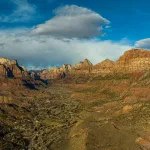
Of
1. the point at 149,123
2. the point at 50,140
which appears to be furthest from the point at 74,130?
the point at 149,123

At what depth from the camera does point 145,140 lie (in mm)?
140000

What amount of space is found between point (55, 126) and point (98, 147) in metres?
69.9

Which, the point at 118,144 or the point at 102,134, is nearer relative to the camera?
the point at 118,144

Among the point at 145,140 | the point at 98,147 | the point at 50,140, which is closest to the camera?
the point at 98,147

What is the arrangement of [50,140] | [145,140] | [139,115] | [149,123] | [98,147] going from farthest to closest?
[139,115]
[149,123]
[50,140]
[145,140]
[98,147]

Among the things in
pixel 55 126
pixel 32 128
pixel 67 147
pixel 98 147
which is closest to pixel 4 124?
pixel 32 128

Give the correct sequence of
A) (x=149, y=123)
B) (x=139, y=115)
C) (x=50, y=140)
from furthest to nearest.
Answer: (x=139, y=115) < (x=149, y=123) < (x=50, y=140)

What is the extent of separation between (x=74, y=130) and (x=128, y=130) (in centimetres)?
2997

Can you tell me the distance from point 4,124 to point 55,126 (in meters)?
32.0

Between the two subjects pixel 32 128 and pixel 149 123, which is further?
pixel 32 128

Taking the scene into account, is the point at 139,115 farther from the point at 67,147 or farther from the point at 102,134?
the point at 67,147

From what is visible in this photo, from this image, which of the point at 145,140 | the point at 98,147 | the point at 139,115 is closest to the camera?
the point at 98,147

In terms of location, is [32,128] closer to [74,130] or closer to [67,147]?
[74,130]

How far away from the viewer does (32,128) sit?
7623 inches
